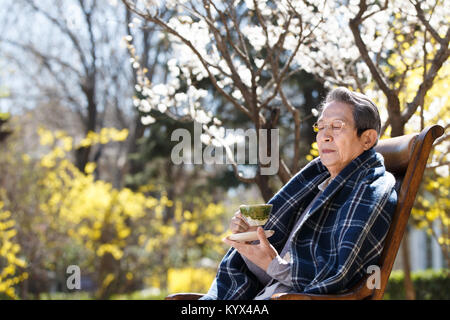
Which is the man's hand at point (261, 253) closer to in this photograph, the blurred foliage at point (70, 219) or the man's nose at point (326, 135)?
the man's nose at point (326, 135)

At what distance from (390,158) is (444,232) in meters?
3.83

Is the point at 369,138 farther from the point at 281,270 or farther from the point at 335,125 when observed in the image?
the point at 281,270

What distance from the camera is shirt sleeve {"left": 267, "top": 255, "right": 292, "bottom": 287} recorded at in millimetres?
1930

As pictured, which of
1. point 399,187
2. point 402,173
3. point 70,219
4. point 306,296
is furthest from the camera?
point 70,219

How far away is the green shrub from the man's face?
5041 mm

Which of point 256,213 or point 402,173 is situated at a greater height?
point 402,173

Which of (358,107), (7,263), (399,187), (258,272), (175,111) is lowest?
(7,263)

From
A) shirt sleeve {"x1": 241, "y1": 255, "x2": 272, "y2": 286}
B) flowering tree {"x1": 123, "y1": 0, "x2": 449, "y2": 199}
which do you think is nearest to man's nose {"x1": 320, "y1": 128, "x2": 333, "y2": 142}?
shirt sleeve {"x1": 241, "y1": 255, "x2": 272, "y2": 286}

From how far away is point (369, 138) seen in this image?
211 centimetres

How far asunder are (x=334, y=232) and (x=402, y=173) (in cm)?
48

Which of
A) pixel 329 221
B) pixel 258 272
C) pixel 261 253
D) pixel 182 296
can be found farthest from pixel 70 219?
pixel 329 221

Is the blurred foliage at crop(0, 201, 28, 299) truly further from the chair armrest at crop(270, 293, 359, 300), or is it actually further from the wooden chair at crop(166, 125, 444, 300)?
the chair armrest at crop(270, 293, 359, 300)

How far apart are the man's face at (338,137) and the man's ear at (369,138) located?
0.05 feet
